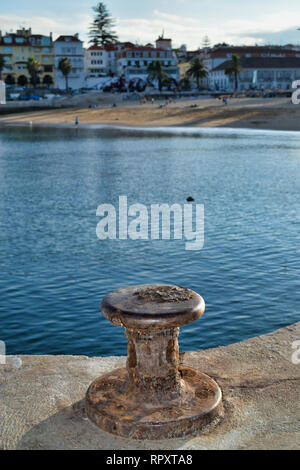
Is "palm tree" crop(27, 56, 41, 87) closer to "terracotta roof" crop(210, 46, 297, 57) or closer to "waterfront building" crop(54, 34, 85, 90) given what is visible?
"waterfront building" crop(54, 34, 85, 90)

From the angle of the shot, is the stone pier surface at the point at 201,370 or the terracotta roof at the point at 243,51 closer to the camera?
the stone pier surface at the point at 201,370

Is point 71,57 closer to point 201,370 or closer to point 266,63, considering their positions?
point 266,63

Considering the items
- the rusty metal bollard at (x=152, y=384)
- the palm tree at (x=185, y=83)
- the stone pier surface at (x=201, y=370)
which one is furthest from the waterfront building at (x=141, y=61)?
the rusty metal bollard at (x=152, y=384)

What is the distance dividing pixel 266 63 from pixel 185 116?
229ft

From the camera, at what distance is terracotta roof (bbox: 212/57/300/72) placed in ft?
478

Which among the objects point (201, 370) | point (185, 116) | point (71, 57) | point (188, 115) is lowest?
point (201, 370)

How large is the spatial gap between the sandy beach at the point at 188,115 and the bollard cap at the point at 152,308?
70099mm

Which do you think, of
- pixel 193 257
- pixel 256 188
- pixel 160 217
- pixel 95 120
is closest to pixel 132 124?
pixel 95 120

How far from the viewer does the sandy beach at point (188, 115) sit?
259 ft

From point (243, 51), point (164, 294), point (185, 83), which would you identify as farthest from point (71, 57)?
point (164, 294)

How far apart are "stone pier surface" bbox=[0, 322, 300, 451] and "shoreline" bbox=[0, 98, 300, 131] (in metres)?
69.2

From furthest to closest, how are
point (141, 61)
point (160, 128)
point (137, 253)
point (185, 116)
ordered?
point (141, 61)
point (185, 116)
point (160, 128)
point (137, 253)

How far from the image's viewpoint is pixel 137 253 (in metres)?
17.8

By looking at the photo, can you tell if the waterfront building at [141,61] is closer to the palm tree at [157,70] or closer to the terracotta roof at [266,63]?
the terracotta roof at [266,63]
